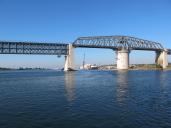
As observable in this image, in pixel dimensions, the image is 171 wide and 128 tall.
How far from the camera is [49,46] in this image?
650 feet

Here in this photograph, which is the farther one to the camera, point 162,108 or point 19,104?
→ point 19,104

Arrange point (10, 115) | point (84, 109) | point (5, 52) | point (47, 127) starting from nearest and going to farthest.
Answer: point (47, 127) < point (10, 115) < point (84, 109) < point (5, 52)

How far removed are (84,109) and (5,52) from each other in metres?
160

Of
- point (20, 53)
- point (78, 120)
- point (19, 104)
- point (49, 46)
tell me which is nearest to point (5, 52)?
point (20, 53)

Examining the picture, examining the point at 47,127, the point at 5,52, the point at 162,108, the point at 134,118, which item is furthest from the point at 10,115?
the point at 5,52

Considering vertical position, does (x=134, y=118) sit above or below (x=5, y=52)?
below

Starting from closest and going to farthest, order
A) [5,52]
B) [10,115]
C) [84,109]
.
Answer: [10,115], [84,109], [5,52]

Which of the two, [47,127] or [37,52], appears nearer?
[47,127]

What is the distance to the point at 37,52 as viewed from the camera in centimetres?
19325

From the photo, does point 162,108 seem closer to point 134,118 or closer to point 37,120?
point 134,118

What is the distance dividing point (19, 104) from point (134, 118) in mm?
14692

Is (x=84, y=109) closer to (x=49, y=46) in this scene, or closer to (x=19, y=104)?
(x=19, y=104)

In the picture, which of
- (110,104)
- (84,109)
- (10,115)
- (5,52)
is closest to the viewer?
(10,115)

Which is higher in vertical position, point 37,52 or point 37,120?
point 37,52
